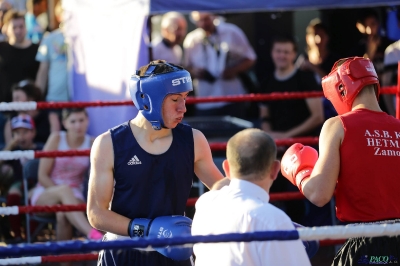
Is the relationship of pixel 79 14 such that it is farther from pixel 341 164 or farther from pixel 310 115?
pixel 341 164

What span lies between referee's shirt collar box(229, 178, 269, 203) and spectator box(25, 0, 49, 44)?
210 inches

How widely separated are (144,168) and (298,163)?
0.66m

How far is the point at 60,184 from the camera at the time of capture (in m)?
5.82

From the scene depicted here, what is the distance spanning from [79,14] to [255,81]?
2426 mm

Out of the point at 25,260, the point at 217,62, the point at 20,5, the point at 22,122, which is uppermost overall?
the point at 20,5

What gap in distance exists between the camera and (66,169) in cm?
591

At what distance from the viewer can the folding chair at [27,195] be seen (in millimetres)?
5633

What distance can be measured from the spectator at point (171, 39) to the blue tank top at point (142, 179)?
185 inches

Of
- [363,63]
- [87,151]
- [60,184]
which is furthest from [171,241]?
[60,184]

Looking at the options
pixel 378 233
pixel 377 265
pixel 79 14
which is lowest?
pixel 377 265

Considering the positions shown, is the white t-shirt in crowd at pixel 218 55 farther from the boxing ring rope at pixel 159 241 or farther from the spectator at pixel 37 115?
the boxing ring rope at pixel 159 241

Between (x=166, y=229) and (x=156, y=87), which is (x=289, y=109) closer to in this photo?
(x=156, y=87)

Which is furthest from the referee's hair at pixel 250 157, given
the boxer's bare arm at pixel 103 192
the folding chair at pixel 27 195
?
the folding chair at pixel 27 195

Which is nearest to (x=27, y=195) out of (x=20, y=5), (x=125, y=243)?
(x=125, y=243)
